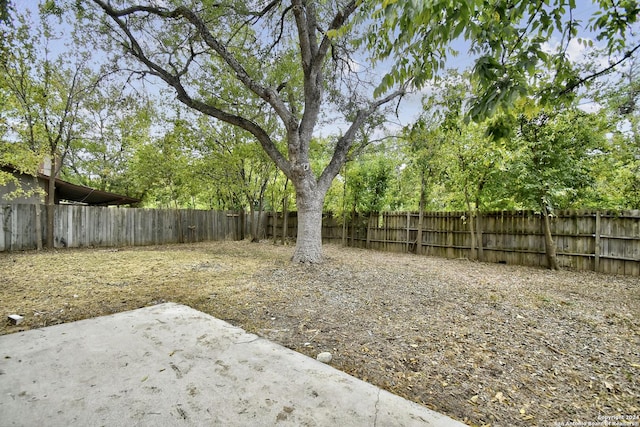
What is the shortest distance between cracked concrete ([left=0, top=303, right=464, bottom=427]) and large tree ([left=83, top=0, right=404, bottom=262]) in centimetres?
399

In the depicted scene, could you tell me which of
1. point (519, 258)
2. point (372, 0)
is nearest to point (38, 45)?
point (372, 0)

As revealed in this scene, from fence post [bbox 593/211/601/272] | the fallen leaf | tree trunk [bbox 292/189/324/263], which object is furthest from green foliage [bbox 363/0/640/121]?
fence post [bbox 593/211/601/272]

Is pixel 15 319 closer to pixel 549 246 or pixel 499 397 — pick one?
pixel 499 397

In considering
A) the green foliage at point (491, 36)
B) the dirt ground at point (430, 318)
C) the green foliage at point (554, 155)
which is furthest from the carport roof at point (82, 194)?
the green foliage at point (554, 155)

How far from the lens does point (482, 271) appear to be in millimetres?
6348

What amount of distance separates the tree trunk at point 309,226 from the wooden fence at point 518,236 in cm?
457

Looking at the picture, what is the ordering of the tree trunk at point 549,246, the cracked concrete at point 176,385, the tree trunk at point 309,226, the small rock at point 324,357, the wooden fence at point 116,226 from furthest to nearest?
1. the wooden fence at point 116,226
2. the tree trunk at point 549,246
3. the tree trunk at point 309,226
4. the small rock at point 324,357
5. the cracked concrete at point 176,385

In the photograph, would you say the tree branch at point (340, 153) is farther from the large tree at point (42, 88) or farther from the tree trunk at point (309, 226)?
the large tree at point (42, 88)

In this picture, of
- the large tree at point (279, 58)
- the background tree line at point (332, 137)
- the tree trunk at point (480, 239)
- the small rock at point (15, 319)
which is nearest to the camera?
the small rock at point (15, 319)

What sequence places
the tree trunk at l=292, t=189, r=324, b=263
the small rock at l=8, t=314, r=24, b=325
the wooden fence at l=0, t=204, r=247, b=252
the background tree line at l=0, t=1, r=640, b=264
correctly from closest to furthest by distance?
the small rock at l=8, t=314, r=24, b=325 < the tree trunk at l=292, t=189, r=324, b=263 < the background tree line at l=0, t=1, r=640, b=264 < the wooden fence at l=0, t=204, r=247, b=252

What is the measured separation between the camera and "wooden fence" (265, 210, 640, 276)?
621 cm

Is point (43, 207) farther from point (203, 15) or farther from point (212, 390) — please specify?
point (212, 390)

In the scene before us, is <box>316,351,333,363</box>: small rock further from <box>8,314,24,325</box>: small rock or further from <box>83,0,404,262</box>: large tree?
<box>83,0,404,262</box>: large tree

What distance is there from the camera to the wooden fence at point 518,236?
244 inches
